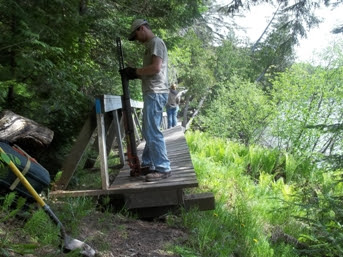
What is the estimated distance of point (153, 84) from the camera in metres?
4.53

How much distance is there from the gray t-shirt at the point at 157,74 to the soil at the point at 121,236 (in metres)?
1.66

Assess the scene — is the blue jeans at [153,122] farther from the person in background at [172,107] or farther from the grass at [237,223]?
the person in background at [172,107]

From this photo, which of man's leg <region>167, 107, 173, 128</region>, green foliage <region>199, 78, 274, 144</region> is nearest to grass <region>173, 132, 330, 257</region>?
man's leg <region>167, 107, 173, 128</region>

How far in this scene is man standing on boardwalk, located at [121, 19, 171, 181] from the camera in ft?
14.5

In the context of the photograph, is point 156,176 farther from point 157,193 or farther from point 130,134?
point 130,134

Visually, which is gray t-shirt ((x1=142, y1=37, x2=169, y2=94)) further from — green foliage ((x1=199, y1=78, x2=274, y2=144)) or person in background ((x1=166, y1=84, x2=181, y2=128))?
green foliage ((x1=199, y1=78, x2=274, y2=144))

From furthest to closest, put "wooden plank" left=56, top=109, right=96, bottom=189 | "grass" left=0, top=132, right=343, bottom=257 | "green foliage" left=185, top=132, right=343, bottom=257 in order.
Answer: "wooden plank" left=56, top=109, right=96, bottom=189 → "green foliage" left=185, top=132, right=343, bottom=257 → "grass" left=0, top=132, right=343, bottom=257

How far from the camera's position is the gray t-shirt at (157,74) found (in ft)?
14.4

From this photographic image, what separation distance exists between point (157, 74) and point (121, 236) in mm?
2070

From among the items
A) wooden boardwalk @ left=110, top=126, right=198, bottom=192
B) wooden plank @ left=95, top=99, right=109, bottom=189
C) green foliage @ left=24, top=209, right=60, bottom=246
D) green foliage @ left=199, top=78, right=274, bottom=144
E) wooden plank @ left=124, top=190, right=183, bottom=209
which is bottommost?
green foliage @ left=199, top=78, right=274, bottom=144

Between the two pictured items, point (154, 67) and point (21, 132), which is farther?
point (154, 67)

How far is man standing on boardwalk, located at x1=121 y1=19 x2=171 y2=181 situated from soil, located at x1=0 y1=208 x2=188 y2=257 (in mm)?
754

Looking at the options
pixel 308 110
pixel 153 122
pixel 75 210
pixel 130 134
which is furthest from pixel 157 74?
pixel 308 110

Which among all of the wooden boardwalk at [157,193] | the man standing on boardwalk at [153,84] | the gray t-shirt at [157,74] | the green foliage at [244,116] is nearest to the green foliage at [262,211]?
the wooden boardwalk at [157,193]
